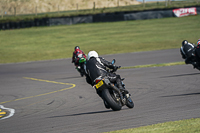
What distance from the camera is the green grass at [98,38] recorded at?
105 ft

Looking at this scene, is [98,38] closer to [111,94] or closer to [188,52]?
[188,52]

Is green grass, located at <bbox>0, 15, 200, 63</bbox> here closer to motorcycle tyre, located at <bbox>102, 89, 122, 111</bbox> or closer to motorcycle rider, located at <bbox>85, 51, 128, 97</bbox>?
motorcycle rider, located at <bbox>85, 51, 128, 97</bbox>

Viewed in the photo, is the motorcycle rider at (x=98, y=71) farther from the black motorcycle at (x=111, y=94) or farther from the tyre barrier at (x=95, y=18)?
the tyre barrier at (x=95, y=18)

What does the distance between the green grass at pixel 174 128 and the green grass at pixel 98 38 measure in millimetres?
24037

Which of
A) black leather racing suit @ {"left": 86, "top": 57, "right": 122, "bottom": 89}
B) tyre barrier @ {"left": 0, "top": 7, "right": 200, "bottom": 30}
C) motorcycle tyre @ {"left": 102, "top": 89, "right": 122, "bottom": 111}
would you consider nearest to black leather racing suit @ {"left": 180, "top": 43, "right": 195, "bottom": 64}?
black leather racing suit @ {"left": 86, "top": 57, "right": 122, "bottom": 89}

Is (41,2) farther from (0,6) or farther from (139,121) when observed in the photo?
(139,121)

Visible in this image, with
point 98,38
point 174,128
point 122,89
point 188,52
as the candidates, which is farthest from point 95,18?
point 174,128

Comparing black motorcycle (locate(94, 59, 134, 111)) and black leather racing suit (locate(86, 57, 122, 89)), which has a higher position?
black leather racing suit (locate(86, 57, 122, 89))

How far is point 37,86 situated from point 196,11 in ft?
96.0

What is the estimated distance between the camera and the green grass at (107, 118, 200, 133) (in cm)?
583

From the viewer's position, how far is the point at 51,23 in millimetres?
41688

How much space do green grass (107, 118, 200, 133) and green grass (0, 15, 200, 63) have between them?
78.9 ft

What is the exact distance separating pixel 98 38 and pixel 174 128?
105ft

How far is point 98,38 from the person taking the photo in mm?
37875
